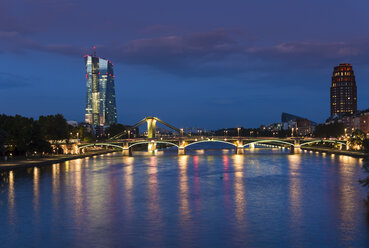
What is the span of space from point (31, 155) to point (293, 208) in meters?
79.2

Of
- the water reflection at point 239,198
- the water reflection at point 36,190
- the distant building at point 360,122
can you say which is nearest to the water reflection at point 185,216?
the water reflection at point 239,198

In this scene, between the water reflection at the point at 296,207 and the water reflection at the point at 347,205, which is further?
the water reflection at the point at 347,205

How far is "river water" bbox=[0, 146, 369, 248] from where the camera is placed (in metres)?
27.5

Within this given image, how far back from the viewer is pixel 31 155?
102875 mm

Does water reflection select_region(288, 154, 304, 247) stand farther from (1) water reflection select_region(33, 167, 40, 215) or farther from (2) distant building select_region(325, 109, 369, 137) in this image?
(2) distant building select_region(325, 109, 369, 137)

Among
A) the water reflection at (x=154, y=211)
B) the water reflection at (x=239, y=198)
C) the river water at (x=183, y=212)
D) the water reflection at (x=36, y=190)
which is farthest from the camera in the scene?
the water reflection at (x=36, y=190)

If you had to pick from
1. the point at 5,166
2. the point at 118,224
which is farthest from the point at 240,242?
the point at 5,166

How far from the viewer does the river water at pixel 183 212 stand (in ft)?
90.2

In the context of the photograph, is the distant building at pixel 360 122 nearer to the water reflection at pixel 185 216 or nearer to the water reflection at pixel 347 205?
the water reflection at pixel 347 205

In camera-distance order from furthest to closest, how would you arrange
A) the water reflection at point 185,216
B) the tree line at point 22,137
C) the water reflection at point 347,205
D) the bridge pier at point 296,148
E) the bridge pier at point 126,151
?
the bridge pier at point 296,148 → the bridge pier at point 126,151 → the tree line at point 22,137 → the water reflection at point 347,205 → the water reflection at point 185,216

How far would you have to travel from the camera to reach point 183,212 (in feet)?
120

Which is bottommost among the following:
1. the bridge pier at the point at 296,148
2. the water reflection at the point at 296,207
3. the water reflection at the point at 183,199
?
the water reflection at the point at 296,207

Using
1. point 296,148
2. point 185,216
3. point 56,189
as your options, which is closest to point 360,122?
point 296,148

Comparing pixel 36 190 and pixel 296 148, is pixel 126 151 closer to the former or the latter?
pixel 296 148
